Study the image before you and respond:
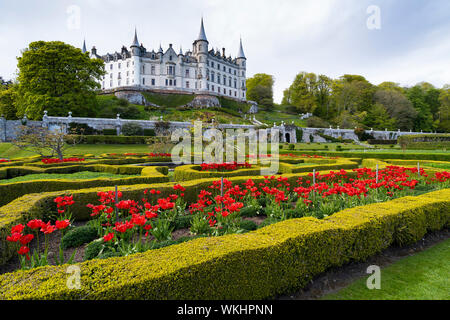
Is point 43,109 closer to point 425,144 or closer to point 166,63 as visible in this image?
point 166,63

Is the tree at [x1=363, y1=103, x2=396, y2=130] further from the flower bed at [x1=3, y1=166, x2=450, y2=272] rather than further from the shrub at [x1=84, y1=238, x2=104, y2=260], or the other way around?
the shrub at [x1=84, y1=238, x2=104, y2=260]

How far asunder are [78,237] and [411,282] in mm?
5908

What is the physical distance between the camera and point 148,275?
2.44 meters

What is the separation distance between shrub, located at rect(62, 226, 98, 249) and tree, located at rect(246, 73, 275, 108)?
76.8m

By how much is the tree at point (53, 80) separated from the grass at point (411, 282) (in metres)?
40.4

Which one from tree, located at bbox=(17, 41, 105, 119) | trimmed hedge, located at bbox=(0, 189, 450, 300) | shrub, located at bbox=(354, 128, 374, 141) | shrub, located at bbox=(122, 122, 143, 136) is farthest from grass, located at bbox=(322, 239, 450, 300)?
shrub, located at bbox=(354, 128, 374, 141)

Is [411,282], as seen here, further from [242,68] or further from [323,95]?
[242,68]

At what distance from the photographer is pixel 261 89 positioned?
7894 cm

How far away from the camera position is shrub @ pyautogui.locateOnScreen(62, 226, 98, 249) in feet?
15.1

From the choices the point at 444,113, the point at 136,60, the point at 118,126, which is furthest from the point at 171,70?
the point at 444,113

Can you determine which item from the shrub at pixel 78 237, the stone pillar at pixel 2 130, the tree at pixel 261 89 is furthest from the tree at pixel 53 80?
the tree at pixel 261 89

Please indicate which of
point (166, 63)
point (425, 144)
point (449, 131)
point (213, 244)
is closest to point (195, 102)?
point (166, 63)

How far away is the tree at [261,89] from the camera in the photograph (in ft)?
258
